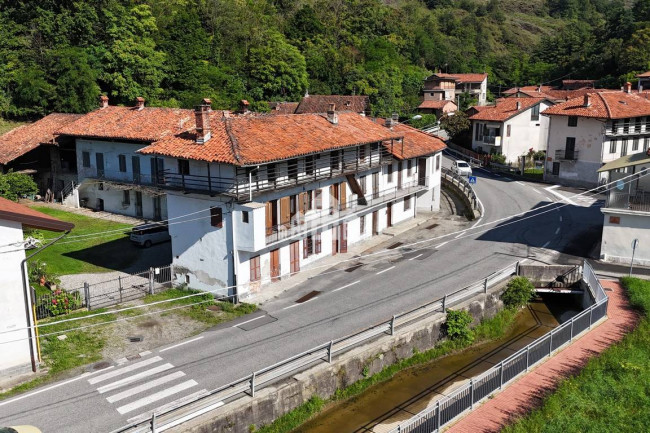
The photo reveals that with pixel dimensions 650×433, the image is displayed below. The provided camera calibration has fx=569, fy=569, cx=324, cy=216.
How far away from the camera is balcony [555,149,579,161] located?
52219 mm

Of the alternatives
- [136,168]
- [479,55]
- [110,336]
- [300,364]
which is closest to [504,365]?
[300,364]

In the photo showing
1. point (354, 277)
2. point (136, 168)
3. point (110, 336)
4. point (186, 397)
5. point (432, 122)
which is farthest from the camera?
point (432, 122)

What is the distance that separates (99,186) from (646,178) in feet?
125

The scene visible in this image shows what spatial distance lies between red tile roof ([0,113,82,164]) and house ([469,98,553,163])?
4225 cm

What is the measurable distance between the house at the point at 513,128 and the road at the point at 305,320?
18.9m

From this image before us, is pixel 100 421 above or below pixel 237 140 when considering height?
below

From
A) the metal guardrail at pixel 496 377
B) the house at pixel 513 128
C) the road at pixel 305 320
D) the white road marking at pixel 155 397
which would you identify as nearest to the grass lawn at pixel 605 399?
the metal guardrail at pixel 496 377

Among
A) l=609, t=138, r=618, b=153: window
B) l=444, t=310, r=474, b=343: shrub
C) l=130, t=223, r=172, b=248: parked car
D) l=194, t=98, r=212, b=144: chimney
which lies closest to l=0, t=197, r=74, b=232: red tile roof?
l=194, t=98, r=212, b=144: chimney

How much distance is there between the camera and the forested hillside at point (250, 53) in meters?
59.8

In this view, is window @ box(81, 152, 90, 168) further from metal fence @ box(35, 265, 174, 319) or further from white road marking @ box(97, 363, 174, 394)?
white road marking @ box(97, 363, 174, 394)

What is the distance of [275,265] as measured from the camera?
100 feet

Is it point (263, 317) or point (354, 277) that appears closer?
point (263, 317)

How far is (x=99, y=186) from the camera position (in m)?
44.8

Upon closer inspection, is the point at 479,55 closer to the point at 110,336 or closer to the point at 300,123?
the point at 300,123
